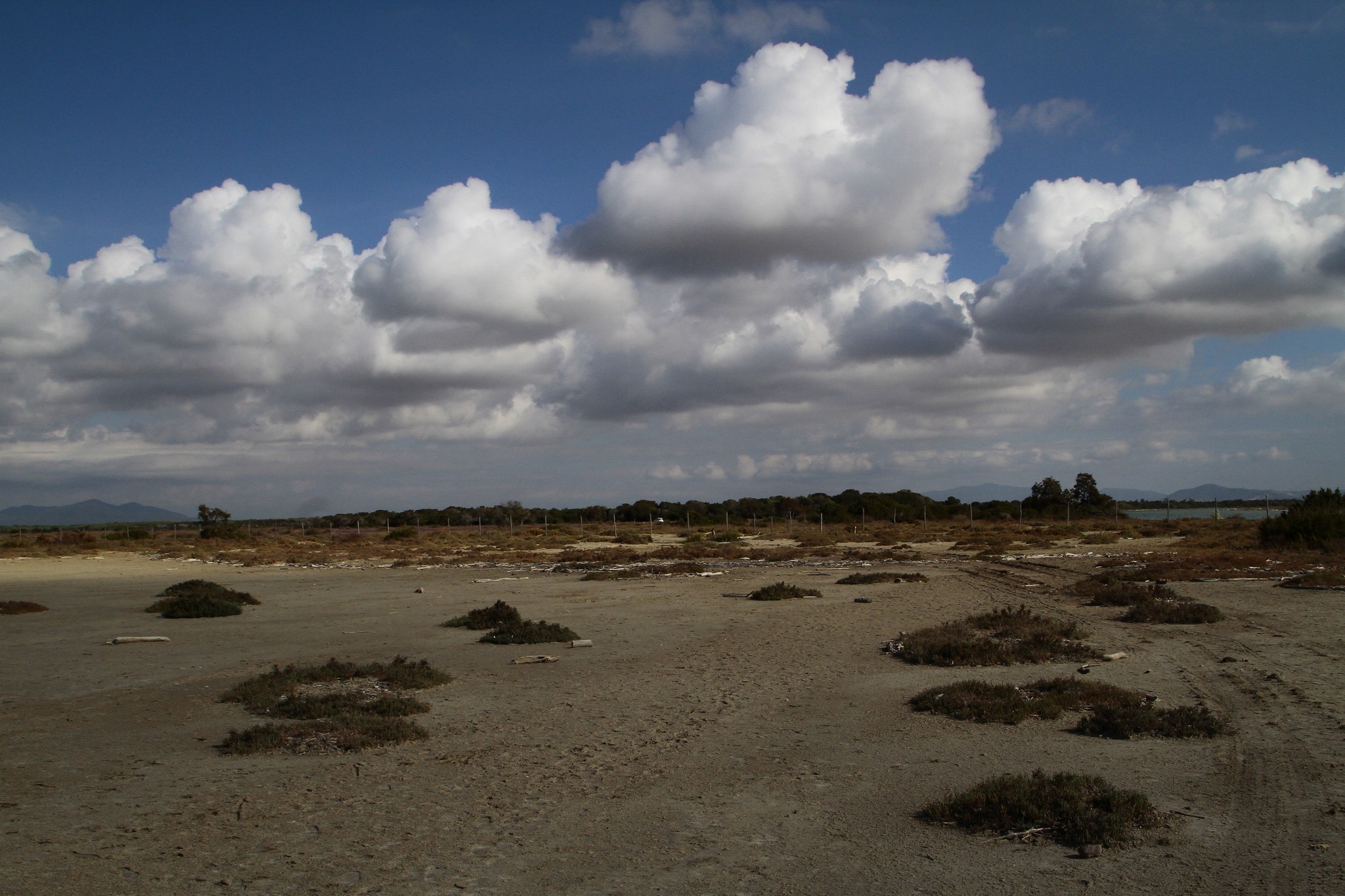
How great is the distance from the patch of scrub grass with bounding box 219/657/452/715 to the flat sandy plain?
14.2 inches

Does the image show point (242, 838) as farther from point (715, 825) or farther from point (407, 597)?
point (407, 597)

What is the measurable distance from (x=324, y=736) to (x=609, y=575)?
75.9 ft

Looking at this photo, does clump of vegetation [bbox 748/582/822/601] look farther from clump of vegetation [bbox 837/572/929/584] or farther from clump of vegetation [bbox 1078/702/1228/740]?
clump of vegetation [bbox 1078/702/1228/740]

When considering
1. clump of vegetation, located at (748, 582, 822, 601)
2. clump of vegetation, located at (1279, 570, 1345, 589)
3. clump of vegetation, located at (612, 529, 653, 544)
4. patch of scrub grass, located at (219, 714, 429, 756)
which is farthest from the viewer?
clump of vegetation, located at (612, 529, 653, 544)

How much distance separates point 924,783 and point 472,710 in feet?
18.0

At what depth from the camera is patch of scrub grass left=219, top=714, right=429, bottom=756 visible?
846 centimetres

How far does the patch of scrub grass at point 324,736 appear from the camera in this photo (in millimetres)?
8461

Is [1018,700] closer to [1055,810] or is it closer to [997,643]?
[1055,810]

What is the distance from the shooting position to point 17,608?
22047 millimetres

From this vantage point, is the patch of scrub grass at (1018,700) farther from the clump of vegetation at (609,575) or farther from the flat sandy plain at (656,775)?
the clump of vegetation at (609,575)

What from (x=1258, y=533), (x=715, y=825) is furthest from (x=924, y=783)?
(x=1258, y=533)

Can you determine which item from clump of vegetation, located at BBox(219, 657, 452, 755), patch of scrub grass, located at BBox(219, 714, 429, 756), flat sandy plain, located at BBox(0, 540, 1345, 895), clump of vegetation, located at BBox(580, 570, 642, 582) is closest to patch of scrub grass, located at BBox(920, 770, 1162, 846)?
flat sandy plain, located at BBox(0, 540, 1345, 895)

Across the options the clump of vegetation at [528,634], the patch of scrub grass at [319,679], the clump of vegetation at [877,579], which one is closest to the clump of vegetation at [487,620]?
the clump of vegetation at [528,634]

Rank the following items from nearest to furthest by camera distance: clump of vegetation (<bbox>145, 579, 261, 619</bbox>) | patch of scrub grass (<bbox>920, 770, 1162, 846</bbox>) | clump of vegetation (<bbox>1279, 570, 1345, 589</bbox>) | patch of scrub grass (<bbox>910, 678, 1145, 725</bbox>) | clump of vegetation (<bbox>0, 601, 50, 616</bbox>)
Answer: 1. patch of scrub grass (<bbox>920, 770, 1162, 846</bbox>)
2. patch of scrub grass (<bbox>910, 678, 1145, 725</bbox>)
3. clump of vegetation (<bbox>1279, 570, 1345, 589</bbox>)
4. clump of vegetation (<bbox>145, 579, 261, 619</bbox>)
5. clump of vegetation (<bbox>0, 601, 50, 616</bbox>)
